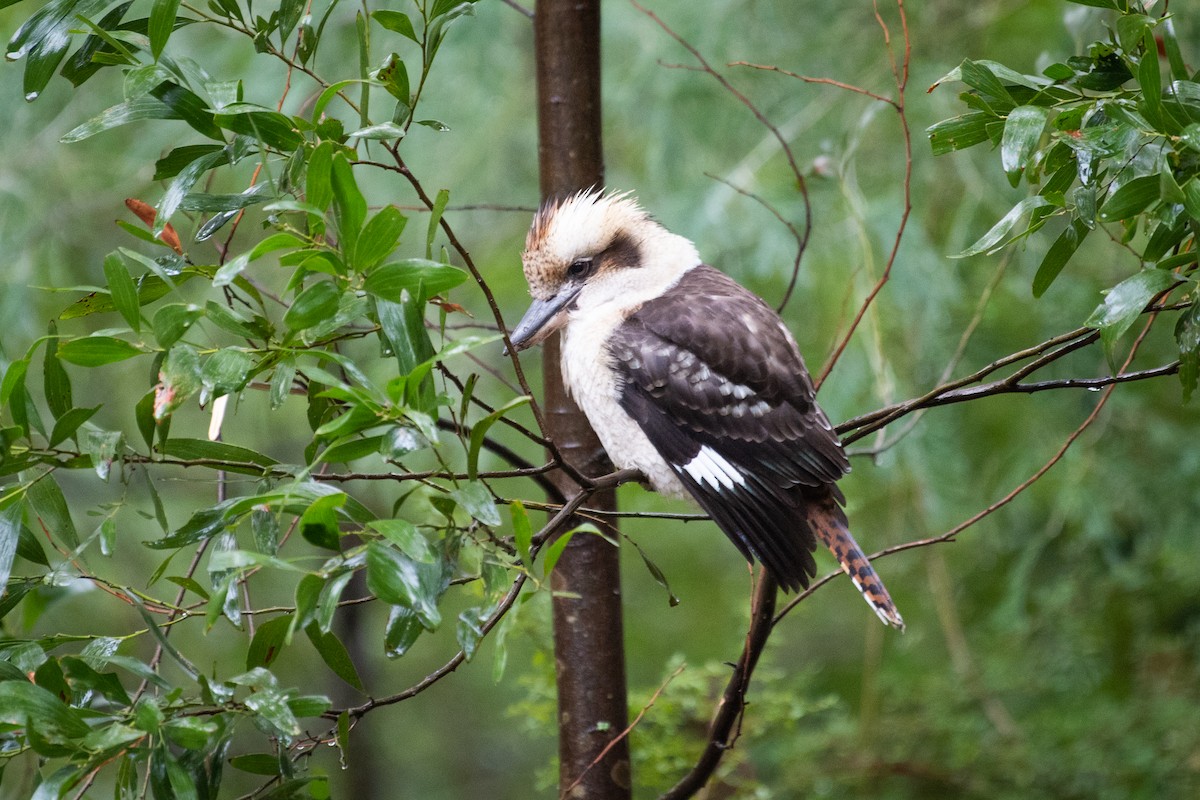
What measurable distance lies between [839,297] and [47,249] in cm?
237

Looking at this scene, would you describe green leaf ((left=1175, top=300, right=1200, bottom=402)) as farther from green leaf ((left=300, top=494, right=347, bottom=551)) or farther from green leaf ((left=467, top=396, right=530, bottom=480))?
green leaf ((left=300, top=494, right=347, bottom=551))

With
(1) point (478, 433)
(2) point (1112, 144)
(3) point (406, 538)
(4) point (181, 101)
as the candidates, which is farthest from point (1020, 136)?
(4) point (181, 101)

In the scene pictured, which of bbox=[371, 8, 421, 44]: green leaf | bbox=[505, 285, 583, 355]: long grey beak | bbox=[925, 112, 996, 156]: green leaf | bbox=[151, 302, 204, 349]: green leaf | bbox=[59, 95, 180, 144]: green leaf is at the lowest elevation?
bbox=[505, 285, 583, 355]: long grey beak

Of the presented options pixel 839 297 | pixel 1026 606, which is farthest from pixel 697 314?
pixel 1026 606

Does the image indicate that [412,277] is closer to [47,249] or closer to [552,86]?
[552,86]

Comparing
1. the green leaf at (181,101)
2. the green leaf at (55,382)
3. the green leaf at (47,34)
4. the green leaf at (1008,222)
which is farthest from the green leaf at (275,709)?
the green leaf at (1008,222)

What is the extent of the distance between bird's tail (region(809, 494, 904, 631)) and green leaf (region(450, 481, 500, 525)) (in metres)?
0.79

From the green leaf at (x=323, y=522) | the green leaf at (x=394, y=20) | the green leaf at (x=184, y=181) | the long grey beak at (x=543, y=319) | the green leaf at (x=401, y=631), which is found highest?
the green leaf at (x=394, y=20)

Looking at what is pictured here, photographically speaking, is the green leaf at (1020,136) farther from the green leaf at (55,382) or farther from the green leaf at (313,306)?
the green leaf at (55,382)

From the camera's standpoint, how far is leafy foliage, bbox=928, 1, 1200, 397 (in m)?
1.04

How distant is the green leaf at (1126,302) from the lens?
1.08m

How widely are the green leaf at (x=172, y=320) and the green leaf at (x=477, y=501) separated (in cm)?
28

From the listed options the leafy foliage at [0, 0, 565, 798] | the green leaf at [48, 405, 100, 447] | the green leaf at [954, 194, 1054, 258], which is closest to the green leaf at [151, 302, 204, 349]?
the leafy foliage at [0, 0, 565, 798]

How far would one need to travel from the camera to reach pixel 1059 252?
1201 millimetres
